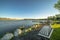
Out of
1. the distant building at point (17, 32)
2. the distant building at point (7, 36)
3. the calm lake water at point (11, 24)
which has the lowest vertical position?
the distant building at point (7, 36)

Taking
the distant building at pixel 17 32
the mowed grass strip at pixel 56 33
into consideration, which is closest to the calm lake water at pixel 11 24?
the distant building at pixel 17 32

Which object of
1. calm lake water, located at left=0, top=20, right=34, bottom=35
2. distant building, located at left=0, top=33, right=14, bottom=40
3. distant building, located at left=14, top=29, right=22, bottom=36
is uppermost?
calm lake water, located at left=0, top=20, right=34, bottom=35

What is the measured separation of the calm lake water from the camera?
314cm

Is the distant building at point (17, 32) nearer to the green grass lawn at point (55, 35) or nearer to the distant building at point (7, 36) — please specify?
the distant building at point (7, 36)

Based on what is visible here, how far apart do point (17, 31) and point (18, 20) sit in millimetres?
366

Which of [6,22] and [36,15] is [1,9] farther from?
[36,15]

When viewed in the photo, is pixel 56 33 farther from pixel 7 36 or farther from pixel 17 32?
pixel 7 36

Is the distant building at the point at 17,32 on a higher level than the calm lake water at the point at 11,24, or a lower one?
lower

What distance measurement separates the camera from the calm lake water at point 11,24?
314 centimetres

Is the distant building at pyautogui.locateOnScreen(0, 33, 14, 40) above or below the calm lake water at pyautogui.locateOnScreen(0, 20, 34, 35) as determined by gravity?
below

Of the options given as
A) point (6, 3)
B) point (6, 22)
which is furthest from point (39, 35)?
point (6, 3)

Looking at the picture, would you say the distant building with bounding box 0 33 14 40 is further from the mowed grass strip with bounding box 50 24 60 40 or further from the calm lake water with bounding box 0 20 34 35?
the mowed grass strip with bounding box 50 24 60 40

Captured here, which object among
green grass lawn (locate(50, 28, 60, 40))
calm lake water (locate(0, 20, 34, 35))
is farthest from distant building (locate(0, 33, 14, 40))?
green grass lawn (locate(50, 28, 60, 40))

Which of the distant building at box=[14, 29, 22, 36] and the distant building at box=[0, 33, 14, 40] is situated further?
the distant building at box=[14, 29, 22, 36]
